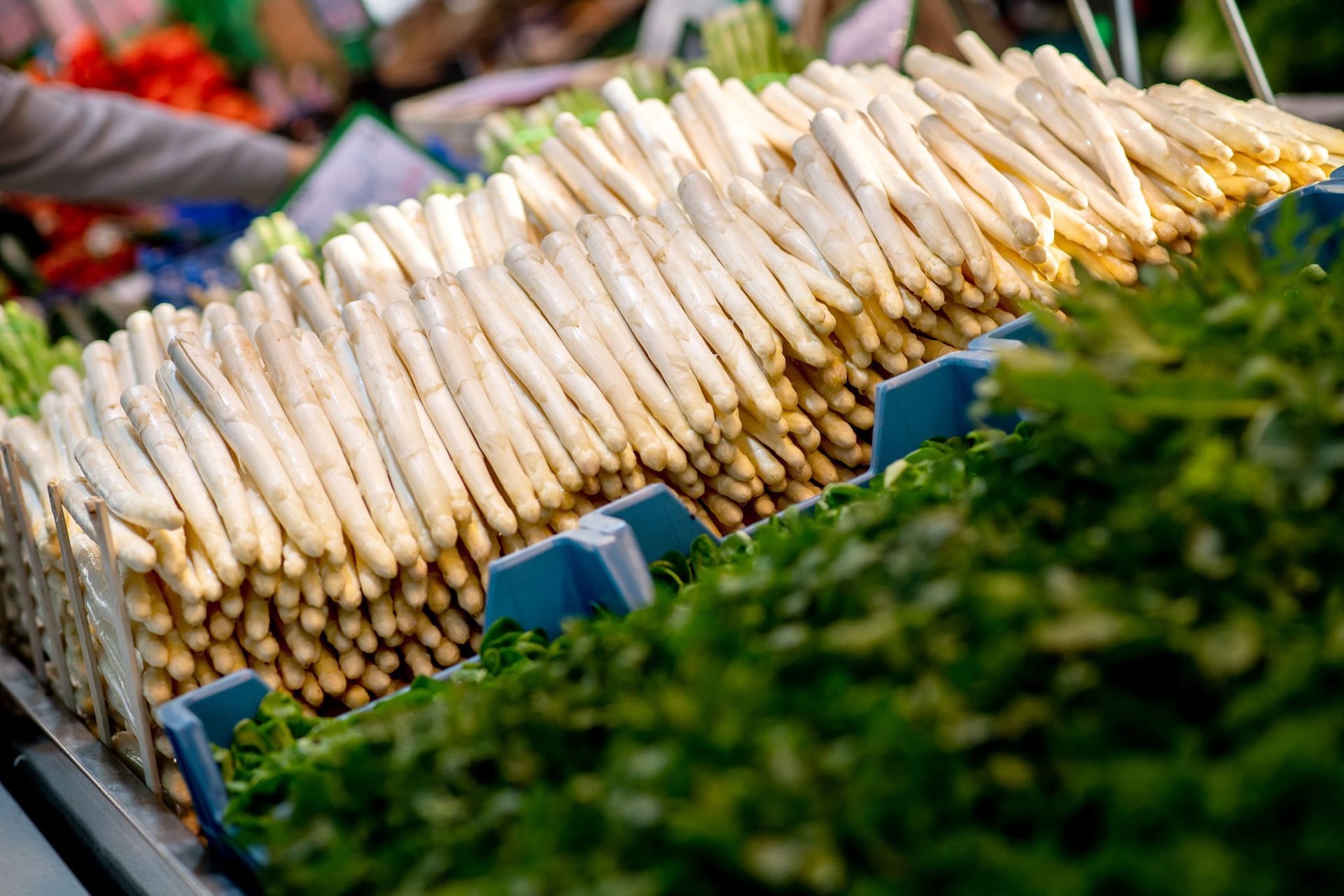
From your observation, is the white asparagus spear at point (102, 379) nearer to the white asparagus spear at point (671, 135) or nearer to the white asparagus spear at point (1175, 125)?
the white asparagus spear at point (671, 135)

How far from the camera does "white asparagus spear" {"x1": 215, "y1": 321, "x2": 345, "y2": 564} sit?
1.83 m

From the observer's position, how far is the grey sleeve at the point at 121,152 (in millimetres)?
4465

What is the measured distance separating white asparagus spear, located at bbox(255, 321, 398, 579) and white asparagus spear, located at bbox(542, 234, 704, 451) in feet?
1.51

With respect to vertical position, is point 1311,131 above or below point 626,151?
below

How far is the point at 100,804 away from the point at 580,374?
1.05m

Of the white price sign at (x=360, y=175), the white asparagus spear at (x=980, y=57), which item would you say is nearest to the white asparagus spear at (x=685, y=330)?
the white asparagus spear at (x=980, y=57)

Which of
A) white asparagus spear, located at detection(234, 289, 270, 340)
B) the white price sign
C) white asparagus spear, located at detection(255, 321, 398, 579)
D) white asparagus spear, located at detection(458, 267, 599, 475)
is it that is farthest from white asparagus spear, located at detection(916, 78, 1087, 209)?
the white price sign

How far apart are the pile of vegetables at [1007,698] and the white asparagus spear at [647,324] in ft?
1.82

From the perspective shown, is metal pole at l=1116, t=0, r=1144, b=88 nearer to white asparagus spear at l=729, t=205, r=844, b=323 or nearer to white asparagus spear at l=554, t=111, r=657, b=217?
white asparagus spear at l=554, t=111, r=657, b=217

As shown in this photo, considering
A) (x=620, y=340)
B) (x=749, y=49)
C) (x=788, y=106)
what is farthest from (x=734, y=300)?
(x=749, y=49)

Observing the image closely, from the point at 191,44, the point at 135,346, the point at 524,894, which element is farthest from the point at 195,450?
the point at 191,44

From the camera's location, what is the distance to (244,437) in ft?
6.13

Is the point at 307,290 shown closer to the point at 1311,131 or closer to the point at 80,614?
the point at 80,614

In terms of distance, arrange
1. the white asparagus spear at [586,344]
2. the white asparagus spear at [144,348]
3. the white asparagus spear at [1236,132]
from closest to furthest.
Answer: the white asparagus spear at [586,344] < the white asparagus spear at [1236,132] < the white asparagus spear at [144,348]
